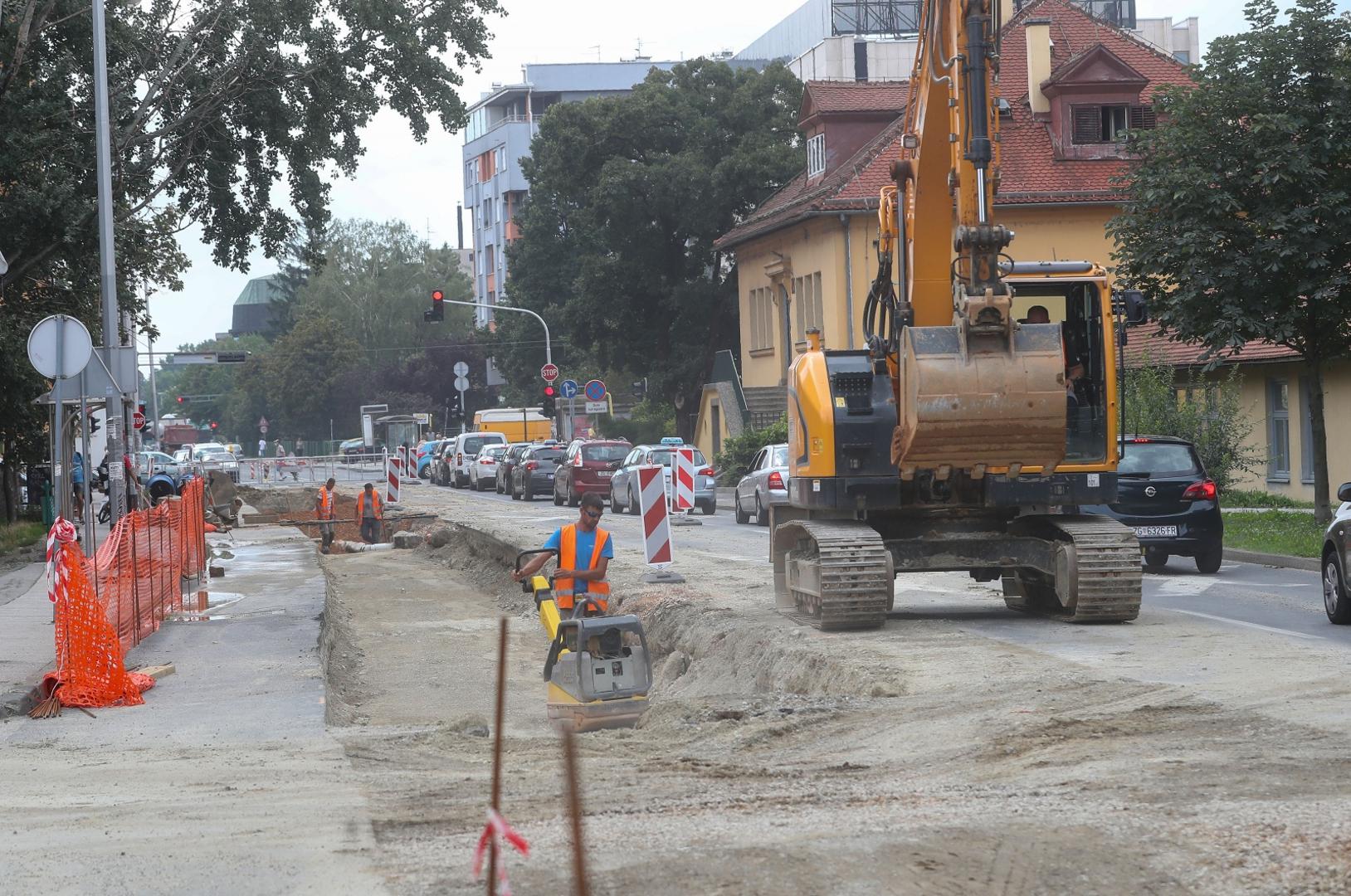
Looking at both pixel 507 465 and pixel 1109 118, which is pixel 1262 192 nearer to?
pixel 1109 118

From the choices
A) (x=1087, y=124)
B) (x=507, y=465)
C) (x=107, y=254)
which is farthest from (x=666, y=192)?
(x=107, y=254)

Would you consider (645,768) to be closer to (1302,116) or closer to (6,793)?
(6,793)

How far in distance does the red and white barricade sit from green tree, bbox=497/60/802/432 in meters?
35.7

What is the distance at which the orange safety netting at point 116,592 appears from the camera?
1134 cm

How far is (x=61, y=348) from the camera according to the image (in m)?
15.2

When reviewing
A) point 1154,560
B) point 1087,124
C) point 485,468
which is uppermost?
point 1087,124

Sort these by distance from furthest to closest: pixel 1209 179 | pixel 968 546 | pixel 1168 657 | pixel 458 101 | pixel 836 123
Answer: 1. pixel 836 123
2. pixel 458 101
3. pixel 1209 179
4. pixel 968 546
5. pixel 1168 657

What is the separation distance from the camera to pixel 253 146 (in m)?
32.0

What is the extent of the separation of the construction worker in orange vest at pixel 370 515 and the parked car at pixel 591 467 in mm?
6315

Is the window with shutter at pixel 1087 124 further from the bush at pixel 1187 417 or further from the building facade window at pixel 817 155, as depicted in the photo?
the bush at pixel 1187 417

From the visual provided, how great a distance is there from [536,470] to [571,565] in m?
34.9

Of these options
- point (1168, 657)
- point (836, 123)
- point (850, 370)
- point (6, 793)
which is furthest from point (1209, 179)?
point (836, 123)

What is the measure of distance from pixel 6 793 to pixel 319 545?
81.6ft

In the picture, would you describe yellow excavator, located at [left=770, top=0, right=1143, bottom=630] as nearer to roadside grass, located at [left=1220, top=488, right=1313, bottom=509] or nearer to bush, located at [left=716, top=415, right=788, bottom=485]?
roadside grass, located at [left=1220, top=488, right=1313, bottom=509]
